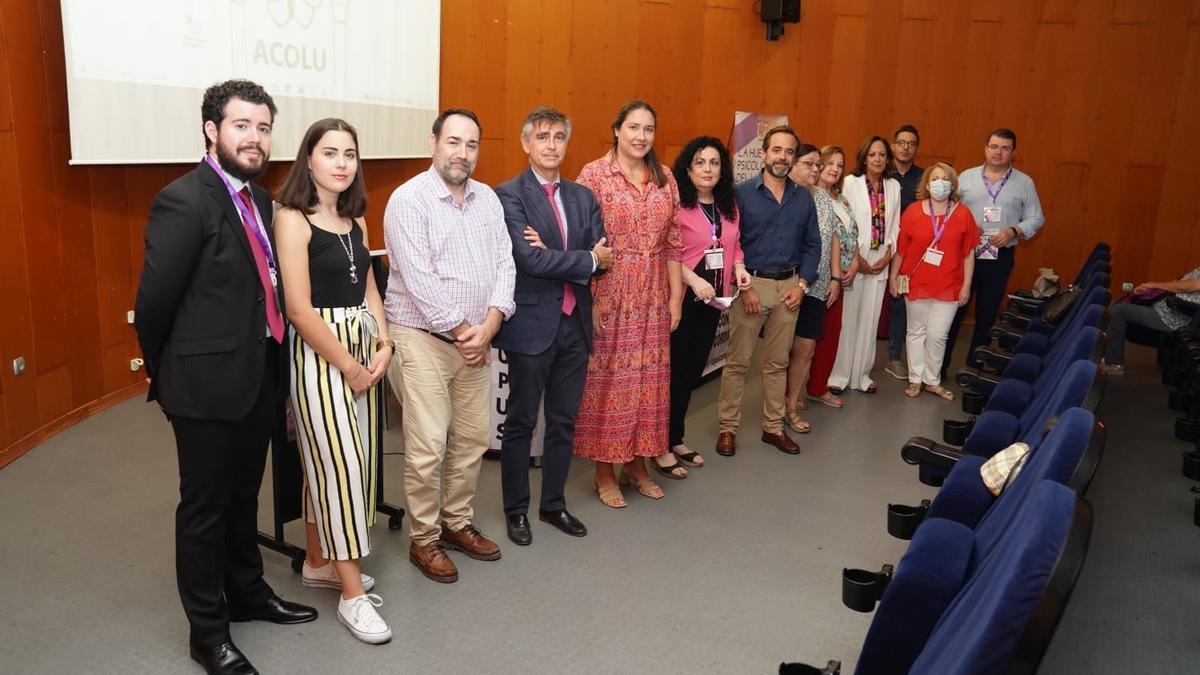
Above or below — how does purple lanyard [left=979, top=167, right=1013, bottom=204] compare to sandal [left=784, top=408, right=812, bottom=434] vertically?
above

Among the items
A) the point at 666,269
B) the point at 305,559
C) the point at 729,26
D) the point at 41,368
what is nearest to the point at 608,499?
the point at 666,269

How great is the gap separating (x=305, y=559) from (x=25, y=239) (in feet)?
7.00

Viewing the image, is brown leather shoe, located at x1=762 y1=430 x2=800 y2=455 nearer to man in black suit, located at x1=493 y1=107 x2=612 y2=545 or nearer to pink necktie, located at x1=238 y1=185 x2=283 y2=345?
man in black suit, located at x1=493 y1=107 x2=612 y2=545

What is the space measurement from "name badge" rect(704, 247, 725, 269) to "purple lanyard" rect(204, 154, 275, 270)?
1.99 m

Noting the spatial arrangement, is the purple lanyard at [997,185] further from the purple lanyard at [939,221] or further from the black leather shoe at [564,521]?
the black leather shoe at [564,521]

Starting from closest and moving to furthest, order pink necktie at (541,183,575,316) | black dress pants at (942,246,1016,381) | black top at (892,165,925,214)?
pink necktie at (541,183,575,316) < black dress pants at (942,246,1016,381) < black top at (892,165,925,214)

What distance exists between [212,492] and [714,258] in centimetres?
228

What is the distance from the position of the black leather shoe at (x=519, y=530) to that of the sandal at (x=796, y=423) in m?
1.97

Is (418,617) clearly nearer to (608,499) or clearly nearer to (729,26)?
(608,499)

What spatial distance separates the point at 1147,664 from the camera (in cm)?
262

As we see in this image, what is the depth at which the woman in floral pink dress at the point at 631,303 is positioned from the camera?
3.40 metres

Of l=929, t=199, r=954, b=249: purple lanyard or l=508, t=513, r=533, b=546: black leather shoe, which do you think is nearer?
l=508, t=513, r=533, b=546: black leather shoe

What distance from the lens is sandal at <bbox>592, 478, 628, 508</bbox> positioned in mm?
3691

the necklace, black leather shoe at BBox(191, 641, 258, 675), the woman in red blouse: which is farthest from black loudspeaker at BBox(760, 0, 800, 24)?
black leather shoe at BBox(191, 641, 258, 675)
